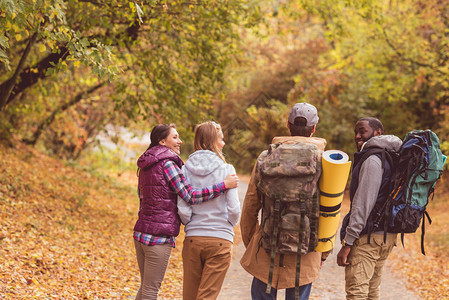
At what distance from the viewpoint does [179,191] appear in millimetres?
3770

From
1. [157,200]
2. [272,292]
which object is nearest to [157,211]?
[157,200]

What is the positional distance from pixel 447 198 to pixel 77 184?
44.3ft

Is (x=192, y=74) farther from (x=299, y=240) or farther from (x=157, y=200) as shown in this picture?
(x=299, y=240)

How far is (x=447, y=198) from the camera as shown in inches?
710

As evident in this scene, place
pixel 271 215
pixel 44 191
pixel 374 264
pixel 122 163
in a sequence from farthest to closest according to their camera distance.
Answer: pixel 122 163, pixel 44 191, pixel 374 264, pixel 271 215

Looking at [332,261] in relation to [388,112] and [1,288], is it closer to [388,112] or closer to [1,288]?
[1,288]

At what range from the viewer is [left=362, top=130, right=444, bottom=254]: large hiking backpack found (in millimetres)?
3686

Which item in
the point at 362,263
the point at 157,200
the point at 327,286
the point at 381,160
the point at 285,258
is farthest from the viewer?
the point at 327,286

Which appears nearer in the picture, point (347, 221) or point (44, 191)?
point (347, 221)

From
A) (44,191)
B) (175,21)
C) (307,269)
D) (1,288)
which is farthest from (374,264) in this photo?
(44,191)

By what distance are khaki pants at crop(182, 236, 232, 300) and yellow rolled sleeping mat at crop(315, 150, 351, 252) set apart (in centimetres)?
76

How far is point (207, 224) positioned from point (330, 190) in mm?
1014

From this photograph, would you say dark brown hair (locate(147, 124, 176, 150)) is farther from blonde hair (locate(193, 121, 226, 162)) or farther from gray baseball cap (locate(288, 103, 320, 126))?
gray baseball cap (locate(288, 103, 320, 126))

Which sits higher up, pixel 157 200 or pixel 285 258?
pixel 157 200
